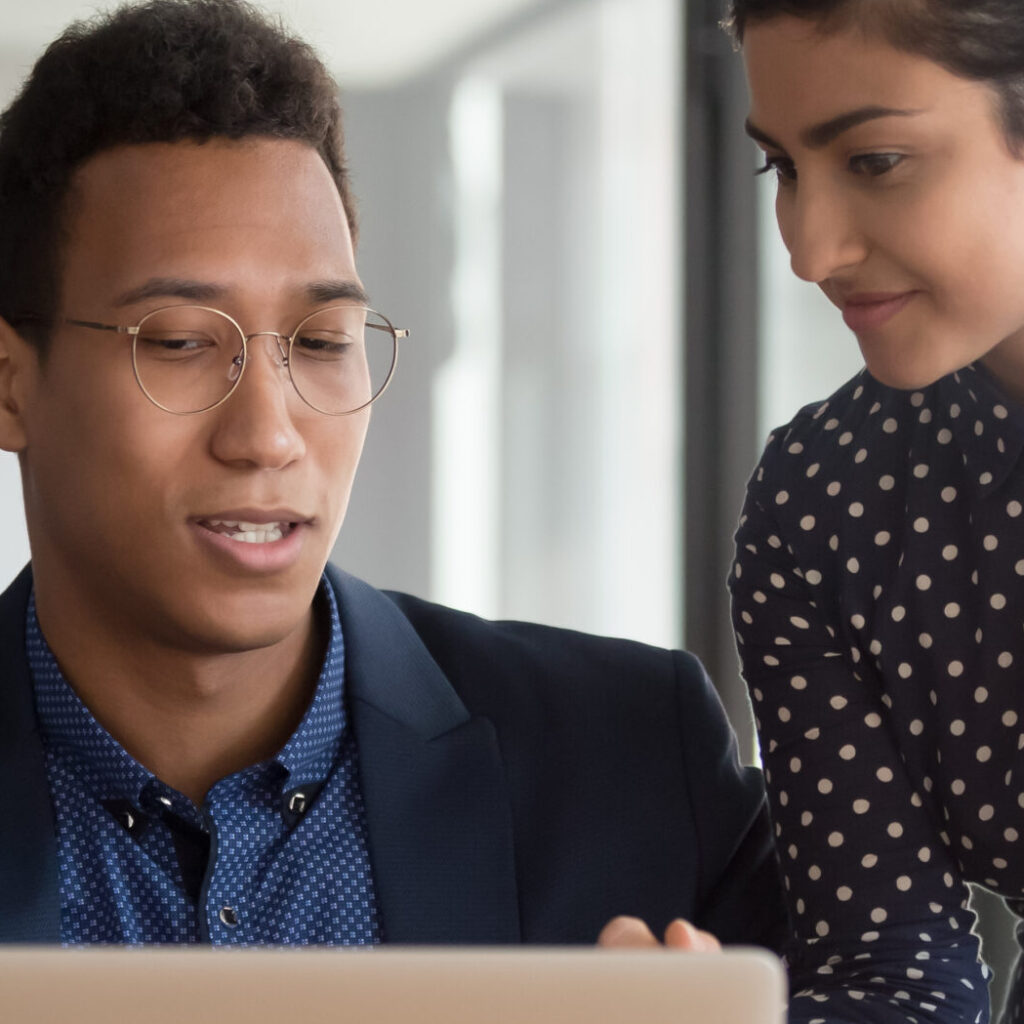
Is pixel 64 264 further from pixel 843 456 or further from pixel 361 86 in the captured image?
pixel 361 86

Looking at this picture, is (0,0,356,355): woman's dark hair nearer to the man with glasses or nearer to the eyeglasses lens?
the man with glasses

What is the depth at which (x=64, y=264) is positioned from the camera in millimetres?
1588

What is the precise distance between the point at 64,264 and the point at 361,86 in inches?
87.8

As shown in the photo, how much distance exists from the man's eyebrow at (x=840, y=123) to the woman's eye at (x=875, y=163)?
0.03 m

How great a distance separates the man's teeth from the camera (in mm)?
1495

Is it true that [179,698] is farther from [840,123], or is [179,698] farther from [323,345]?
[840,123]

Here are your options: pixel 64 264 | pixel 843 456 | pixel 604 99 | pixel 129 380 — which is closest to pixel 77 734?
pixel 129 380

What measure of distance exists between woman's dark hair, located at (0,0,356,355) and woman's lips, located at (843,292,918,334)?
2.19 feet

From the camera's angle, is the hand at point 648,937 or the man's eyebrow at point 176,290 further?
the man's eyebrow at point 176,290

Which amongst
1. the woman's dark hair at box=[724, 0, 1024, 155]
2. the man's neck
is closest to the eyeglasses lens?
the man's neck

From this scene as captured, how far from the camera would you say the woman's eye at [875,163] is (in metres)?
1.22

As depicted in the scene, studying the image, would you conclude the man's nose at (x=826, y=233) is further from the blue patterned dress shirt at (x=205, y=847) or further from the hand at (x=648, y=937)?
the blue patterned dress shirt at (x=205, y=847)

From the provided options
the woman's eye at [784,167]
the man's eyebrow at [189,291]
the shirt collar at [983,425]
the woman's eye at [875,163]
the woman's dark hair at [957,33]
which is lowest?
the shirt collar at [983,425]

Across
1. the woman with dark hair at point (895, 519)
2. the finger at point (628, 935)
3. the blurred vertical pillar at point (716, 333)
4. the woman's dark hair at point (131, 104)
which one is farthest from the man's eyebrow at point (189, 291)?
the blurred vertical pillar at point (716, 333)
